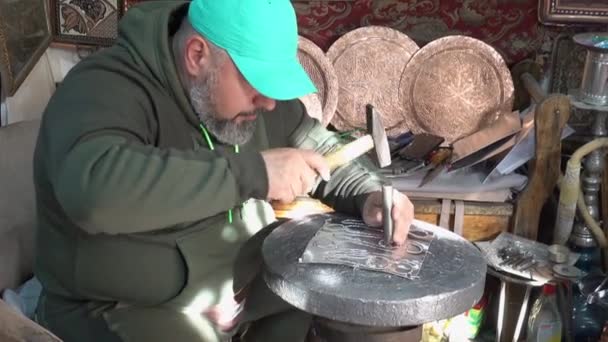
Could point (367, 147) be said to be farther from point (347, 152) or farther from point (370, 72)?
point (370, 72)

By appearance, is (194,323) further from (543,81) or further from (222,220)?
(543,81)

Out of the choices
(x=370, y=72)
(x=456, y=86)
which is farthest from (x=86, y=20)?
(x=456, y=86)

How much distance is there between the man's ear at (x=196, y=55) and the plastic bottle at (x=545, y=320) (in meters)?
1.49

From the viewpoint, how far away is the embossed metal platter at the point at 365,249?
1.70m

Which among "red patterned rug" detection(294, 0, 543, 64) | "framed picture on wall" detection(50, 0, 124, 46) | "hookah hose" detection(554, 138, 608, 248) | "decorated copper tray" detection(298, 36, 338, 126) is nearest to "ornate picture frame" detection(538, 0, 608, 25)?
"red patterned rug" detection(294, 0, 543, 64)

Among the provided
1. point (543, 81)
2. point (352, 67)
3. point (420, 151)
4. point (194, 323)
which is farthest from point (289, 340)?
point (543, 81)

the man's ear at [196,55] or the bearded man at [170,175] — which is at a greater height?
the man's ear at [196,55]

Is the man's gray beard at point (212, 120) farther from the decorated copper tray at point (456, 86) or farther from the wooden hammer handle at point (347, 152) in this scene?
the decorated copper tray at point (456, 86)

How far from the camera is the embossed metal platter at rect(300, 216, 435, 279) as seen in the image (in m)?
1.70

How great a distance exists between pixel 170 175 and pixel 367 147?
0.54 metres

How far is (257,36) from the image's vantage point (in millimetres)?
1643

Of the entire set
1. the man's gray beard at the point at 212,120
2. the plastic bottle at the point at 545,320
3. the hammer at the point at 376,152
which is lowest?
the plastic bottle at the point at 545,320

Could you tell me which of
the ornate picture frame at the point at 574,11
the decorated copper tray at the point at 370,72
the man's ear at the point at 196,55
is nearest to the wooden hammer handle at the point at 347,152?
the man's ear at the point at 196,55

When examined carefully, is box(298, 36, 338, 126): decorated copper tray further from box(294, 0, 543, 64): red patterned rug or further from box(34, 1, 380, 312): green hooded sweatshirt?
box(34, 1, 380, 312): green hooded sweatshirt
